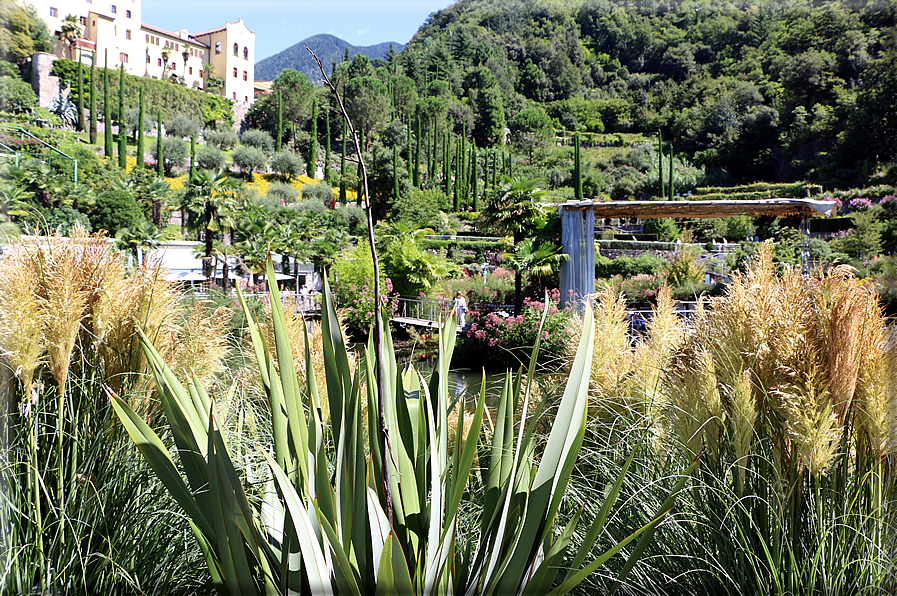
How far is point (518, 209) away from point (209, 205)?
7023mm

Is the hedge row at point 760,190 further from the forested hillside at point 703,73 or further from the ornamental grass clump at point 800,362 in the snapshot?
the ornamental grass clump at point 800,362

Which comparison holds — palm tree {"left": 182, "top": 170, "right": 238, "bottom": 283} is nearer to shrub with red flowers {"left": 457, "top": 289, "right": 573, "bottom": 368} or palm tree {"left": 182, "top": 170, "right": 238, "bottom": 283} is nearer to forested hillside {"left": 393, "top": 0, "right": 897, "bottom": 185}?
forested hillside {"left": 393, "top": 0, "right": 897, "bottom": 185}

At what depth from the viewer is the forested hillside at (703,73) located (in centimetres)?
288

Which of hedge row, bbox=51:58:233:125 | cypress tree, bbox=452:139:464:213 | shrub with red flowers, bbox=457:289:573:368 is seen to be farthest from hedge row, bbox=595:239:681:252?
hedge row, bbox=51:58:233:125

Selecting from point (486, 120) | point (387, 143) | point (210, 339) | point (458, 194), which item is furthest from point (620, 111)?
point (210, 339)

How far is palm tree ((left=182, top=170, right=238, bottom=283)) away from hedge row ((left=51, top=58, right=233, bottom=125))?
15.4 ft

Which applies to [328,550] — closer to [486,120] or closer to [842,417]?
[842,417]

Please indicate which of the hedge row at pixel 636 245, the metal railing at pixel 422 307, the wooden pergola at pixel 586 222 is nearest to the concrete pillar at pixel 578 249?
the wooden pergola at pixel 586 222

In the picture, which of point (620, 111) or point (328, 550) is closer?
point (328, 550)

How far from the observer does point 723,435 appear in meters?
0.78

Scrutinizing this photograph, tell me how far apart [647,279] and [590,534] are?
10820mm

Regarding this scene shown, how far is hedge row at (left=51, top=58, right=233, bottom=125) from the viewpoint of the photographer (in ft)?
51.4

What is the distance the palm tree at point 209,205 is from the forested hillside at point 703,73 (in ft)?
16.0

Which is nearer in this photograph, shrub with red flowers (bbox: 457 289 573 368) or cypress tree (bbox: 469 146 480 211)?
shrub with red flowers (bbox: 457 289 573 368)
